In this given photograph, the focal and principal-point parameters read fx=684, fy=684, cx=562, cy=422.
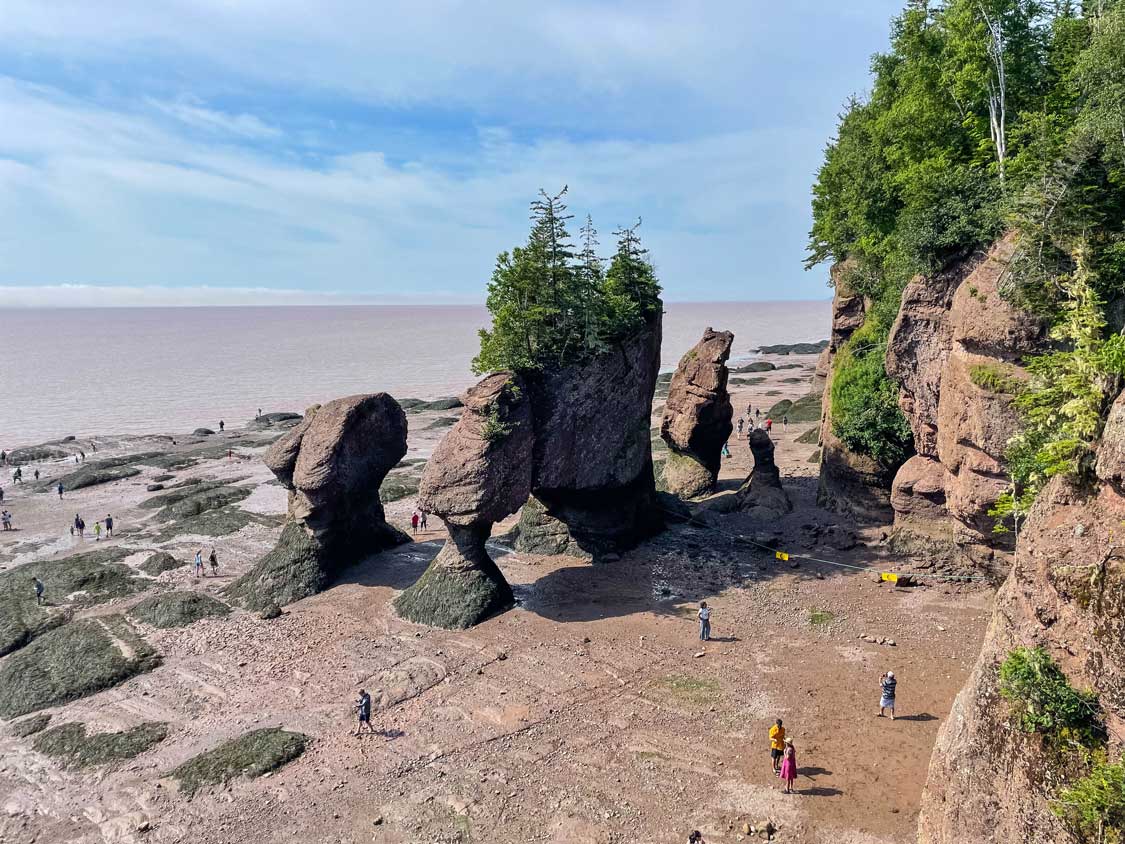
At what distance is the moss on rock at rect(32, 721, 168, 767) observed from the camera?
18.0 meters

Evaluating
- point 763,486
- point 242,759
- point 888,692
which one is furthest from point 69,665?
point 763,486

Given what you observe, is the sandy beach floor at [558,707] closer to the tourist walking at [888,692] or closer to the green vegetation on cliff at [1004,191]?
the tourist walking at [888,692]

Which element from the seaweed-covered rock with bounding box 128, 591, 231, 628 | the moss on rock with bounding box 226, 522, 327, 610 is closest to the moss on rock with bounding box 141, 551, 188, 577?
the seaweed-covered rock with bounding box 128, 591, 231, 628

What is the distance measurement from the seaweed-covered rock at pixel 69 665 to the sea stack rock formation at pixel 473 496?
347 inches

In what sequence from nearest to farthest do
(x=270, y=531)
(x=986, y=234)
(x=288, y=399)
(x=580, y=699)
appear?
(x=580, y=699)
(x=986, y=234)
(x=270, y=531)
(x=288, y=399)

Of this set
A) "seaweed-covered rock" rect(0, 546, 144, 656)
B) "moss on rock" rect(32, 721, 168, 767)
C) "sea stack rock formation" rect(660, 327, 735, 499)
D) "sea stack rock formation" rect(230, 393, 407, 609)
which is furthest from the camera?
"sea stack rock formation" rect(660, 327, 735, 499)

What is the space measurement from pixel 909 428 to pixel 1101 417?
18.7 meters

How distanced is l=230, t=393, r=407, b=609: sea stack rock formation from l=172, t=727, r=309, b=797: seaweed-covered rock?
30.3ft

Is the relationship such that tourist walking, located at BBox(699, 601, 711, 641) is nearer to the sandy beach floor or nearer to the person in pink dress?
the sandy beach floor

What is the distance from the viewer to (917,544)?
88.7 feet

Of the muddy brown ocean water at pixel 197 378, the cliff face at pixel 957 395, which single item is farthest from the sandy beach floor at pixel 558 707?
the muddy brown ocean water at pixel 197 378

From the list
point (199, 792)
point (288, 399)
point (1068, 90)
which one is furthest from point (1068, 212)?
point (288, 399)

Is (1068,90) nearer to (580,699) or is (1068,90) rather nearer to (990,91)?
(990,91)

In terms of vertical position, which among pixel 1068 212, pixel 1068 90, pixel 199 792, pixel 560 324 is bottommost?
pixel 199 792
